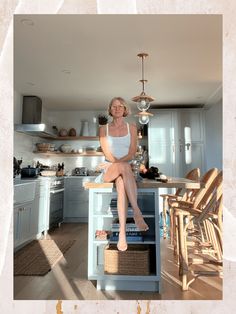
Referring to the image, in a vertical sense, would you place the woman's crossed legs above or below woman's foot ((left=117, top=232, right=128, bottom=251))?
above

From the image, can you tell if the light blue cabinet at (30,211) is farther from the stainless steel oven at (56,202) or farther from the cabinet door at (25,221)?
the stainless steel oven at (56,202)

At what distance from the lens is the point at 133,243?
8.48ft

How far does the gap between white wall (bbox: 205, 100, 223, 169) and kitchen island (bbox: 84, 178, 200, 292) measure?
450cm

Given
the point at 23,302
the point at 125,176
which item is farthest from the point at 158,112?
the point at 23,302

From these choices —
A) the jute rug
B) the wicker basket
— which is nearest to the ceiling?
the wicker basket

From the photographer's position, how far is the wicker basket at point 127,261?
2.56 metres

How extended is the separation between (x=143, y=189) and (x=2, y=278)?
1.34 m

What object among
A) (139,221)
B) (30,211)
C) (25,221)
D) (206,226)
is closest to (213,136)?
(206,226)

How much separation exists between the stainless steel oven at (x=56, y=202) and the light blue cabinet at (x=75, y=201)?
130mm

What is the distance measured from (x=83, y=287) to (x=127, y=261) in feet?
1.60

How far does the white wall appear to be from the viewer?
22.5 ft

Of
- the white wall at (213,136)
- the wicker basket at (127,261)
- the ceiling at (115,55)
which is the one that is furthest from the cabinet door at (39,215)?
the white wall at (213,136)

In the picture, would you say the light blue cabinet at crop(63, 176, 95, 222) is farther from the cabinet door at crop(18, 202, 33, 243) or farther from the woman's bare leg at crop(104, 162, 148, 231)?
the woman's bare leg at crop(104, 162, 148, 231)

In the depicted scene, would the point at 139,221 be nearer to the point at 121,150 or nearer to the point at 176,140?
the point at 121,150
